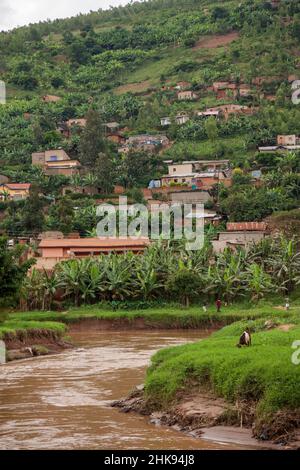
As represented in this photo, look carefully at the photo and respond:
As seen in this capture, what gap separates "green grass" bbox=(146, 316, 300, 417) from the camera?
1600 cm

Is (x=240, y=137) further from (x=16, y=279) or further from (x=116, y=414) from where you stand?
(x=116, y=414)

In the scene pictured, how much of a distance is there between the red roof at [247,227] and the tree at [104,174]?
58.0 ft

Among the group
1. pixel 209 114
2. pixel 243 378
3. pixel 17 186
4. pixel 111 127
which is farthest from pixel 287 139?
pixel 243 378

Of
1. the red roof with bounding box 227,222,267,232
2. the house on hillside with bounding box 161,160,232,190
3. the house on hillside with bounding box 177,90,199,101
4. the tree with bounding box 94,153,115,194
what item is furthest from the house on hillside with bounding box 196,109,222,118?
the red roof with bounding box 227,222,267,232

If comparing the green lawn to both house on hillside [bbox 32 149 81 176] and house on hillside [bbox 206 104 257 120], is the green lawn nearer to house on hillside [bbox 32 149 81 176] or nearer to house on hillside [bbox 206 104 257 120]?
house on hillside [bbox 32 149 81 176]

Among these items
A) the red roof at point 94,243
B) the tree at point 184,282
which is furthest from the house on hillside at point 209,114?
the tree at point 184,282

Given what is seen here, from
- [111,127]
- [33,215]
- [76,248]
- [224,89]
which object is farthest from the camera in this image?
[224,89]

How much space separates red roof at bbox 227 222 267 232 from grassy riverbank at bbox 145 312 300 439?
3708 cm

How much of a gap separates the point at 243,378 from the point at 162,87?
10081 centimetres

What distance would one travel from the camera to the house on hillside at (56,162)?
82938 mm

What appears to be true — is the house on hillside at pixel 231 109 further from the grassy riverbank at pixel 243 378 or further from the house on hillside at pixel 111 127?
the grassy riverbank at pixel 243 378

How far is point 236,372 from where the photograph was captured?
691 inches

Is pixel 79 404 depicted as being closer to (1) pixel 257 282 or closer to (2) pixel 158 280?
(1) pixel 257 282

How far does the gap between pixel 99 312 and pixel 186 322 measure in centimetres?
516
